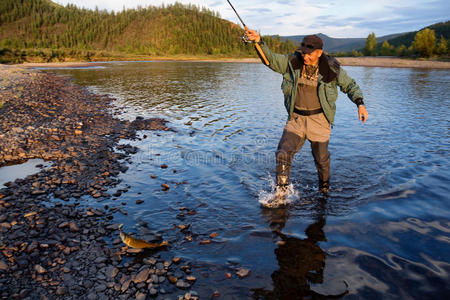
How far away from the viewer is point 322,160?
6.71 meters

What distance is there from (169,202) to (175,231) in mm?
1380

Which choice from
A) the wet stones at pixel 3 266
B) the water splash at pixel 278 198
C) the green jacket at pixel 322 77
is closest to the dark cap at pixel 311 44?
the green jacket at pixel 322 77

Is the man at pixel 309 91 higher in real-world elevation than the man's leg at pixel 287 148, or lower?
higher

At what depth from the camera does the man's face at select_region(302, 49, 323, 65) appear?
5584mm

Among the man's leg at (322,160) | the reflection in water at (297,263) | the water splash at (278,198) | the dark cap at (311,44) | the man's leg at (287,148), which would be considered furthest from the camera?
the water splash at (278,198)

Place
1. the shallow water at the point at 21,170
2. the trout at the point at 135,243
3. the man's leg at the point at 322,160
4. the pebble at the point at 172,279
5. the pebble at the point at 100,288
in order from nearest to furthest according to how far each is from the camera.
Answer: the pebble at the point at 100,288, the pebble at the point at 172,279, the trout at the point at 135,243, the man's leg at the point at 322,160, the shallow water at the point at 21,170

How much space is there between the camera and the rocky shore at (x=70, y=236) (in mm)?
4113

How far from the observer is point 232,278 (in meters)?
4.53

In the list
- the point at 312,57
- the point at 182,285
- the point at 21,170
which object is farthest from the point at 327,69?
the point at 21,170

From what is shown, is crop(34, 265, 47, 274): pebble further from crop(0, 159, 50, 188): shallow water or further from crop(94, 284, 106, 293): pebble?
crop(0, 159, 50, 188): shallow water

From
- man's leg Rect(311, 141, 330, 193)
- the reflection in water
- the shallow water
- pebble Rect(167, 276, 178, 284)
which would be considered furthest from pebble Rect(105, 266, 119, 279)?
the shallow water

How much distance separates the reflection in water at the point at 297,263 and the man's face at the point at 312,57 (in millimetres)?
3346

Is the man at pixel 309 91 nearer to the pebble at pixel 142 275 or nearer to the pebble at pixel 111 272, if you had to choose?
the pebble at pixel 142 275

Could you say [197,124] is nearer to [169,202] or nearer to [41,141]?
[41,141]
